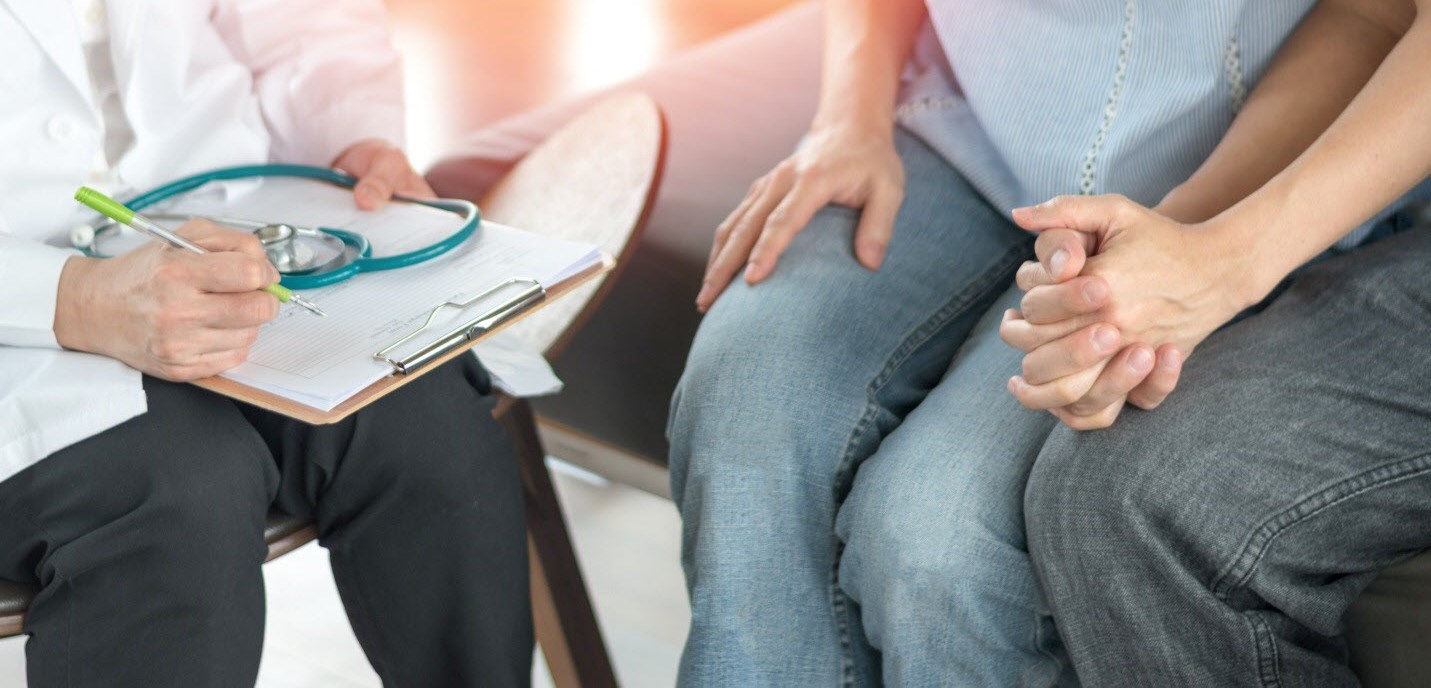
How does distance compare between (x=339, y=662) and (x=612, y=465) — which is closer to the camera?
(x=339, y=662)

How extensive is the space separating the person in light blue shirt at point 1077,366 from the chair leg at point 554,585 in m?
0.17

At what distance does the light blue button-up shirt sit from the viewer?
0.96m

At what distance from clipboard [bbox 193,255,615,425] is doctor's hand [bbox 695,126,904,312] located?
7.3 inches

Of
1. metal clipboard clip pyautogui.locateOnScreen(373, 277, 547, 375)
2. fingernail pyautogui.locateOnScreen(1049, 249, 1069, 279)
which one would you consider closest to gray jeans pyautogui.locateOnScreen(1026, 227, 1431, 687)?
fingernail pyautogui.locateOnScreen(1049, 249, 1069, 279)

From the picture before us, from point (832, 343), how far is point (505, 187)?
47 cm

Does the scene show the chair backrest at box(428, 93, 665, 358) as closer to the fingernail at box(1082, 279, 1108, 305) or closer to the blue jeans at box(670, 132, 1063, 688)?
the blue jeans at box(670, 132, 1063, 688)

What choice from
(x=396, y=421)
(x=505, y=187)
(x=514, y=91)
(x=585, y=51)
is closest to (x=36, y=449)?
(x=396, y=421)

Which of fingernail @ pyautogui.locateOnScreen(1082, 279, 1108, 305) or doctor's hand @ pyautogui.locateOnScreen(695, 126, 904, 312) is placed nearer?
fingernail @ pyautogui.locateOnScreen(1082, 279, 1108, 305)

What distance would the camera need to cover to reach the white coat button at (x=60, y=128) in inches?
38.2

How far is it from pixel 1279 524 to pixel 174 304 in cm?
64

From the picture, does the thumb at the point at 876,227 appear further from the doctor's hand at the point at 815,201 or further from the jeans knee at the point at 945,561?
the jeans knee at the point at 945,561

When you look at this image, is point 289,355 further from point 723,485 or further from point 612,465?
point 612,465

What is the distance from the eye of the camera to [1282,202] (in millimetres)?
833

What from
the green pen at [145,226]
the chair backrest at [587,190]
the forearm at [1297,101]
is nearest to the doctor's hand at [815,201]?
the chair backrest at [587,190]
